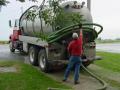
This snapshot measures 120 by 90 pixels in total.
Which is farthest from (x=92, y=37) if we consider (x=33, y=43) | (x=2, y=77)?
(x=2, y=77)

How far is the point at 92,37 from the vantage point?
16172 millimetres

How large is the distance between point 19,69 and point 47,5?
610 cm

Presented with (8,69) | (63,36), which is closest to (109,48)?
(8,69)

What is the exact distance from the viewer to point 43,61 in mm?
16438

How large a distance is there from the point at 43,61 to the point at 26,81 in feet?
10.1

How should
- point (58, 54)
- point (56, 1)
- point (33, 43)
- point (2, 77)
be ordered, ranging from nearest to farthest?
point (56, 1) → point (2, 77) → point (58, 54) → point (33, 43)

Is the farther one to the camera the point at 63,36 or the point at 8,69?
the point at 8,69

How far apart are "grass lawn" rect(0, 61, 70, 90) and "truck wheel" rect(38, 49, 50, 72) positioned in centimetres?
32

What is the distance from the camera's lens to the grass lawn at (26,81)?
12547 mm

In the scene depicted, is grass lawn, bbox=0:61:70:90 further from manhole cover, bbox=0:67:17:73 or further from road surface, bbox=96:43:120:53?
road surface, bbox=96:43:120:53

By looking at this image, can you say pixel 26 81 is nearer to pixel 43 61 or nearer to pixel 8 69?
pixel 43 61

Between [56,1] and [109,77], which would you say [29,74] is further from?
[56,1]

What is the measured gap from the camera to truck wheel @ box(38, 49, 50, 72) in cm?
1586

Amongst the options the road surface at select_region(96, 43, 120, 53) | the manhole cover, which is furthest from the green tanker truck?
the road surface at select_region(96, 43, 120, 53)
